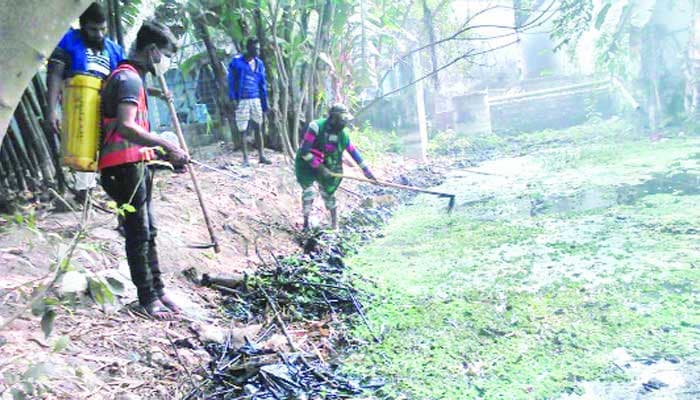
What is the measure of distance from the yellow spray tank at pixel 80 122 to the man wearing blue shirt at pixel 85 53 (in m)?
0.39

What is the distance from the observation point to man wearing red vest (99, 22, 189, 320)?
270 cm

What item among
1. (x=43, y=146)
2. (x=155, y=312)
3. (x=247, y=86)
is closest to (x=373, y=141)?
(x=247, y=86)

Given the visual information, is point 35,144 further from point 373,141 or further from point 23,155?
point 373,141

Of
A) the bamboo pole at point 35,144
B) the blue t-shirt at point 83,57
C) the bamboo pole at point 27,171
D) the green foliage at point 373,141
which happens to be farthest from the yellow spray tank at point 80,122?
the green foliage at point 373,141

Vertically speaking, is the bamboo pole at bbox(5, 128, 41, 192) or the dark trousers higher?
the bamboo pole at bbox(5, 128, 41, 192)

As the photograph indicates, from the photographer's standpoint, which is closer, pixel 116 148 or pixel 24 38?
pixel 24 38

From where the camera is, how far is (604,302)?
3.43 metres

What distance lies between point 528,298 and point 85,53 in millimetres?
3050

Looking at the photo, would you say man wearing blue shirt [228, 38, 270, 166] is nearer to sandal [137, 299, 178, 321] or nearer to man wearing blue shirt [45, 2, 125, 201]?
man wearing blue shirt [45, 2, 125, 201]

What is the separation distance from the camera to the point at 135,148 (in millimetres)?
2811

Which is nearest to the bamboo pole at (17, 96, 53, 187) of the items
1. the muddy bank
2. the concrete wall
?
the muddy bank

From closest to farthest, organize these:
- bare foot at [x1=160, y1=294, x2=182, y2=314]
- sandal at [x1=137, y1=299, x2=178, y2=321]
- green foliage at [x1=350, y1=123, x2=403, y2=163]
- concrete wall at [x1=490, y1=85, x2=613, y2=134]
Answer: sandal at [x1=137, y1=299, x2=178, y2=321], bare foot at [x1=160, y1=294, x2=182, y2=314], green foliage at [x1=350, y1=123, x2=403, y2=163], concrete wall at [x1=490, y1=85, x2=613, y2=134]

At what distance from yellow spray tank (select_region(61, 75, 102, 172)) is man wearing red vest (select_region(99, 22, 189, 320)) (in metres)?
0.06

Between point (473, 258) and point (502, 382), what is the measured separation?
201 cm
